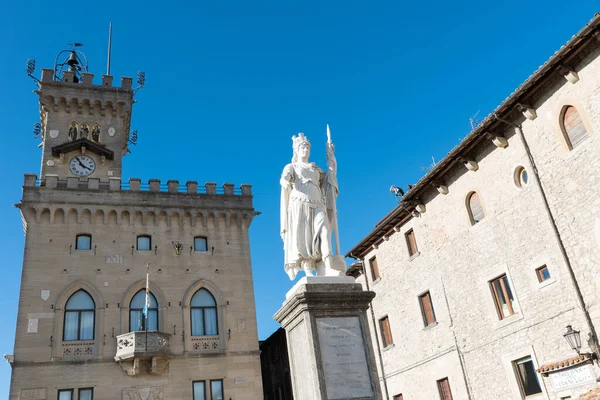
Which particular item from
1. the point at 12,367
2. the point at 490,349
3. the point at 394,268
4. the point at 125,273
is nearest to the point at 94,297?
the point at 125,273

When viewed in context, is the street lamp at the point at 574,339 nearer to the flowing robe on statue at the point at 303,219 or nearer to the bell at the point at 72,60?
the flowing robe on statue at the point at 303,219

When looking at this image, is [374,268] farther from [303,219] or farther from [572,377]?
[303,219]

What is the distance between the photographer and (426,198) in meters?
23.5

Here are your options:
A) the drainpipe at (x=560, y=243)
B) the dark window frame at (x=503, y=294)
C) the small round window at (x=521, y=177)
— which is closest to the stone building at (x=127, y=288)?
the dark window frame at (x=503, y=294)

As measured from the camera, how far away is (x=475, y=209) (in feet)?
67.3

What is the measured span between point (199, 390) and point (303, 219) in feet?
64.4

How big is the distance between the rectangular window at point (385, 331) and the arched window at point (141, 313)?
11.9 m

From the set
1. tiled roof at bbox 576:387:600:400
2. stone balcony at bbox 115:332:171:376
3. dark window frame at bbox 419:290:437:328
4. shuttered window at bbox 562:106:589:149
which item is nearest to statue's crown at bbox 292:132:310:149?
tiled roof at bbox 576:387:600:400

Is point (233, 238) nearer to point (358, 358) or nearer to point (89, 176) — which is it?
point (89, 176)

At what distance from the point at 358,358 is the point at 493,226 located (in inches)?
529

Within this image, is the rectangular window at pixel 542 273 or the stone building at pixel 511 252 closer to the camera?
the stone building at pixel 511 252

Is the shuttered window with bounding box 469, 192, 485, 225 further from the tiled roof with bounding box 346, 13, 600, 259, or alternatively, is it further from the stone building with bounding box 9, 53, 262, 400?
the stone building with bounding box 9, 53, 262, 400

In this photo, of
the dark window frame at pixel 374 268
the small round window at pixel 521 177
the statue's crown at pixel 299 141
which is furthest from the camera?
the dark window frame at pixel 374 268

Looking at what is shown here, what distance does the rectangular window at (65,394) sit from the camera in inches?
913
